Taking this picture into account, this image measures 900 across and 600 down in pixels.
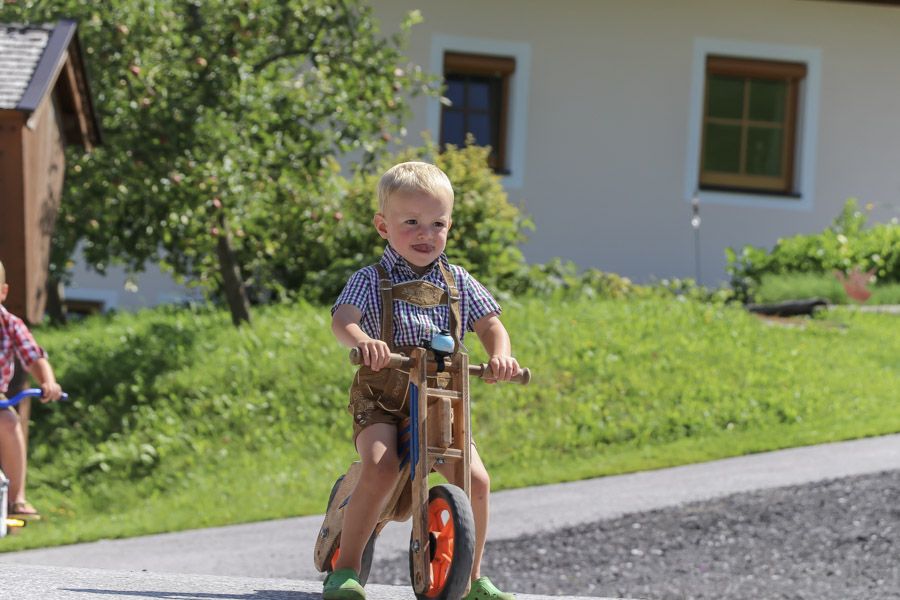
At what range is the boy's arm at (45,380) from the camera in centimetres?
625

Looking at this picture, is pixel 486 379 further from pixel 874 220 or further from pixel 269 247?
pixel 874 220

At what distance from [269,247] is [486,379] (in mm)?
7833

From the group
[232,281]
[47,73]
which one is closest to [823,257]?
[232,281]

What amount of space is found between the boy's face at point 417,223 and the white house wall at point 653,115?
11.6m

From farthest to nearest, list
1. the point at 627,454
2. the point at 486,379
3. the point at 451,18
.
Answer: the point at 451,18 → the point at 627,454 → the point at 486,379

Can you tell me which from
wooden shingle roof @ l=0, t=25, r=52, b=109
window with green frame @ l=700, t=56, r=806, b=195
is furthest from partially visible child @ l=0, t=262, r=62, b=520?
window with green frame @ l=700, t=56, r=806, b=195

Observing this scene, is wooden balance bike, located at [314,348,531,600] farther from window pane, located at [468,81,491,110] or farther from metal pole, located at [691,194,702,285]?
window pane, located at [468,81,491,110]

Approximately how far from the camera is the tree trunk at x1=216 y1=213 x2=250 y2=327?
39.7 ft

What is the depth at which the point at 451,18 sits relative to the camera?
16.2 m

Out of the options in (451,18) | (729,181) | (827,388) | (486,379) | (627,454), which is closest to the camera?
(486,379)

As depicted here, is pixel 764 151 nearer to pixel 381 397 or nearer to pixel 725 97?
pixel 725 97

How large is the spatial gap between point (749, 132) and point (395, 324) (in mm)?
13789

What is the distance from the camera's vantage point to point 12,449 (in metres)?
6.46

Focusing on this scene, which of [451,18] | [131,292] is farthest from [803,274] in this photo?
[131,292]
